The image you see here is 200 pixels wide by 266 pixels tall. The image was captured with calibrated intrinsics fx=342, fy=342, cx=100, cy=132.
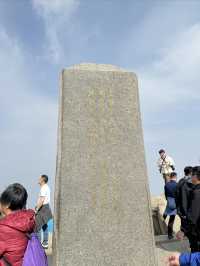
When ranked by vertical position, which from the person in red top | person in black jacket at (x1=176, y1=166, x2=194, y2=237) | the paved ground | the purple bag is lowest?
the paved ground

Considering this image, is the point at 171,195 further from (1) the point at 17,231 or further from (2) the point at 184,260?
(1) the point at 17,231

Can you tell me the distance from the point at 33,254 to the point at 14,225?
0.24m

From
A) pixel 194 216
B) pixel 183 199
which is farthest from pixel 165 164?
pixel 194 216

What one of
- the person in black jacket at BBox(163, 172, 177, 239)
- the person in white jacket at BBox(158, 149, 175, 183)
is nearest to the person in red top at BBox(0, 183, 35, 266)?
the person in black jacket at BBox(163, 172, 177, 239)

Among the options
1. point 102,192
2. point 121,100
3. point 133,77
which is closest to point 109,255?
point 102,192

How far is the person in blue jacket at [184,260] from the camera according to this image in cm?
220

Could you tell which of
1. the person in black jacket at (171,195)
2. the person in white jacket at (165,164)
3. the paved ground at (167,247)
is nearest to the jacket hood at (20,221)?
the paved ground at (167,247)

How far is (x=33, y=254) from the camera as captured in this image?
2295 mm

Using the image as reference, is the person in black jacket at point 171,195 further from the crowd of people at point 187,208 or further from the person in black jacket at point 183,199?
the person in black jacket at point 183,199

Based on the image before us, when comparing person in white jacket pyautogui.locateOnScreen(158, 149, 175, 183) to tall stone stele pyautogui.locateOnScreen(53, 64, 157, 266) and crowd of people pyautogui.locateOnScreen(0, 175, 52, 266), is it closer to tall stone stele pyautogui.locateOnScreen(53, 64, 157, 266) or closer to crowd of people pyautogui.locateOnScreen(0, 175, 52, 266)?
tall stone stele pyautogui.locateOnScreen(53, 64, 157, 266)

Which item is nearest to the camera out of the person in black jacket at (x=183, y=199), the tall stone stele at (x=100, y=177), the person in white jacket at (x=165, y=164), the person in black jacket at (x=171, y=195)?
the tall stone stele at (x=100, y=177)

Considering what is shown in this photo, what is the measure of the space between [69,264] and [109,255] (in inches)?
16.2

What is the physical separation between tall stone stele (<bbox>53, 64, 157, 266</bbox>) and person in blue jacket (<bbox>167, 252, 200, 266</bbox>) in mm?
1324

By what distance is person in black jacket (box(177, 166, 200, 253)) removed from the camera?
4.15 meters
